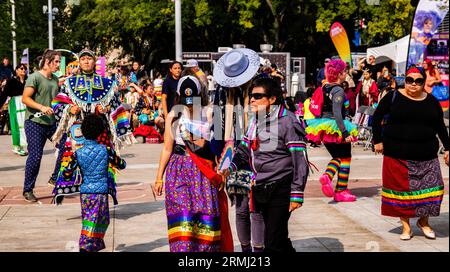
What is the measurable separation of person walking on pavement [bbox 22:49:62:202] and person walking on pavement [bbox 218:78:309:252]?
4.29 meters

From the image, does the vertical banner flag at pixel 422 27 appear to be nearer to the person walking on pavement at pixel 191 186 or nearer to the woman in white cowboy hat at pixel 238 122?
the woman in white cowboy hat at pixel 238 122

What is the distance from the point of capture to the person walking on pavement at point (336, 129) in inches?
394

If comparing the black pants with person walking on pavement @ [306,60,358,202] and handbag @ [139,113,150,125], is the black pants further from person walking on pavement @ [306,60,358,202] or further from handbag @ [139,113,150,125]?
handbag @ [139,113,150,125]

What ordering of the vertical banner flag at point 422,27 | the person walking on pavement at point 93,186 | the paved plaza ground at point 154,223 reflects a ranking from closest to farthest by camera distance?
1. the person walking on pavement at point 93,186
2. the paved plaza ground at point 154,223
3. the vertical banner flag at point 422,27

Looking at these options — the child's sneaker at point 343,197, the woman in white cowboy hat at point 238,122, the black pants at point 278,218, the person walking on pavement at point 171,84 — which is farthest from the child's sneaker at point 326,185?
the black pants at point 278,218

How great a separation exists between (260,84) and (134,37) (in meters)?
40.0

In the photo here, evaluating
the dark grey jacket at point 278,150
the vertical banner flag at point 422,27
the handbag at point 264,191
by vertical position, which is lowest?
the handbag at point 264,191

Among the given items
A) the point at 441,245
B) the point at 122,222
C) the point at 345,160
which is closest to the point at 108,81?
the point at 122,222

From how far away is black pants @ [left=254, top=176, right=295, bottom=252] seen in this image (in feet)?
20.0

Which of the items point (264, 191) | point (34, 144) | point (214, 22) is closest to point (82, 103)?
point (34, 144)

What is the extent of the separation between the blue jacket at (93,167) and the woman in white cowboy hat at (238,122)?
1224 millimetres

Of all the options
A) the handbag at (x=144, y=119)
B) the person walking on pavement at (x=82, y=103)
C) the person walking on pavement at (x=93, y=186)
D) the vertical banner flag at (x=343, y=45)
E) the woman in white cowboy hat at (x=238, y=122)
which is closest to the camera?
the woman in white cowboy hat at (x=238, y=122)

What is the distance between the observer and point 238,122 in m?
6.86

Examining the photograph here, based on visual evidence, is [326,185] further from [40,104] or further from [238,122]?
[40,104]
